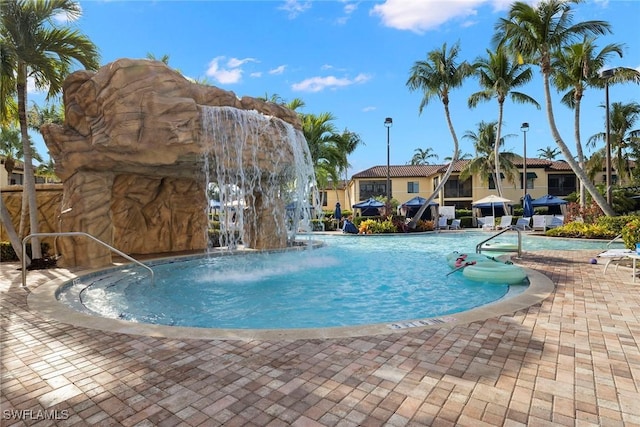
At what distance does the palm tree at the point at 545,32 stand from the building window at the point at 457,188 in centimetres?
2455

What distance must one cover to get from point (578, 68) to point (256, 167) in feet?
64.4

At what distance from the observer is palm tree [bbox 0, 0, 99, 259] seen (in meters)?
9.33

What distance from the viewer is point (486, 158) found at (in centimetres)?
3750

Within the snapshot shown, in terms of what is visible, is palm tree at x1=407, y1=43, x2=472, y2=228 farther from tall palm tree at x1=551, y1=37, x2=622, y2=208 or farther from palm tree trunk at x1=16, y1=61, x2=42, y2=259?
palm tree trunk at x1=16, y1=61, x2=42, y2=259

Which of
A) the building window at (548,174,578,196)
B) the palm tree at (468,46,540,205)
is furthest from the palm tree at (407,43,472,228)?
the building window at (548,174,578,196)

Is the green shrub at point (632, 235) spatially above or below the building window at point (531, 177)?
below

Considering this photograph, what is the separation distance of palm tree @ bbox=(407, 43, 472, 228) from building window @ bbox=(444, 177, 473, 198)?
19.6 metres

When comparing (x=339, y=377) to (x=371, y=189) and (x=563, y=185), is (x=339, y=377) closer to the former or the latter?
(x=371, y=189)

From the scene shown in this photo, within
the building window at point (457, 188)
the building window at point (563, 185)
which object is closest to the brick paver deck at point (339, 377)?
A: the building window at point (457, 188)

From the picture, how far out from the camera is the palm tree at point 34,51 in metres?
9.33

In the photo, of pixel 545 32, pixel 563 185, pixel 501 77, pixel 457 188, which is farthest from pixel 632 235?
pixel 563 185

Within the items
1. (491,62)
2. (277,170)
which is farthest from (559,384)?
(491,62)

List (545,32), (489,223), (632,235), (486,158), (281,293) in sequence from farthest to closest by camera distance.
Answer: (486,158) < (489,223) < (545,32) < (632,235) < (281,293)

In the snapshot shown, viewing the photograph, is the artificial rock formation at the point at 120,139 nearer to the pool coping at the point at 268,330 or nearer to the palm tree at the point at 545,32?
the pool coping at the point at 268,330
